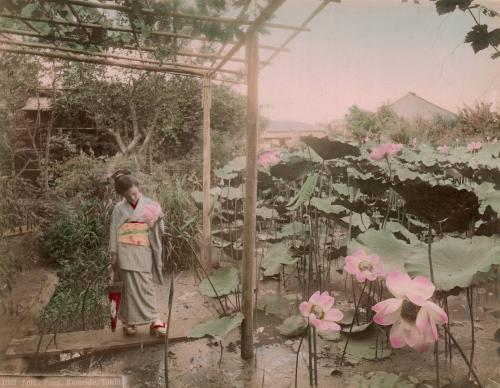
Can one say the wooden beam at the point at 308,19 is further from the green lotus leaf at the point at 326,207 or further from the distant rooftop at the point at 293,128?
the distant rooftop at the point at 293,128

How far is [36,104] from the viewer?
23.9ft

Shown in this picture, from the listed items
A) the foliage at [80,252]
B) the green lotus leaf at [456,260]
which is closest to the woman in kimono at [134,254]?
the foliage at [80,252]

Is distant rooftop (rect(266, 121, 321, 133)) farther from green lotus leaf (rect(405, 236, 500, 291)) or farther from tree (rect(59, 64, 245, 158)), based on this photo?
green lotus leaf (rect(405, 236, 500, 291))

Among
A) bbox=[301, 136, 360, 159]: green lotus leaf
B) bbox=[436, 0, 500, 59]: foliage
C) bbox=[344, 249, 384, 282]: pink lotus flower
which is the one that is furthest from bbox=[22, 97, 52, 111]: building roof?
bbox=[436, 0, 500, 59]: foliage

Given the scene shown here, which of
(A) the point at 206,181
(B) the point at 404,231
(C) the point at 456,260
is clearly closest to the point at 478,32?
(C) the point at 456,260

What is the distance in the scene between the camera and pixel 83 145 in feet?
26.6

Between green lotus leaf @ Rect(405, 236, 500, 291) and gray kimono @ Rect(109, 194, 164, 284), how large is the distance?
1639mm

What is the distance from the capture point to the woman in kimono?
8.45 ft

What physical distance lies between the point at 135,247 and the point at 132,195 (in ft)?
1.11

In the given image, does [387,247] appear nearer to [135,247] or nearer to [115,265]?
[135,247]

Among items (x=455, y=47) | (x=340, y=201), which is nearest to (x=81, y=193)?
(x=340, y=201)

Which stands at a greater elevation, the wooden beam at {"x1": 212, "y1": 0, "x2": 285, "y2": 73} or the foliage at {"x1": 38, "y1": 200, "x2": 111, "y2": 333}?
the wooden beam at {"x1": 212, "y1": 0, "x2": 285, "y2": 73}

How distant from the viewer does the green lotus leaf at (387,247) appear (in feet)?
6.08

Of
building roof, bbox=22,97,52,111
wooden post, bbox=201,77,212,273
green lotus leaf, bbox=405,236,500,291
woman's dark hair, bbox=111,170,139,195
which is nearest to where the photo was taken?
green lotus leaf, bbox=405,236,500,291
